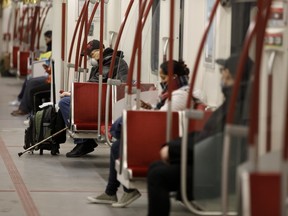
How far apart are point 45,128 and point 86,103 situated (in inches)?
37.8

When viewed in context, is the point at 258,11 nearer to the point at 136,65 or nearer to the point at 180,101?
the point at 180,101

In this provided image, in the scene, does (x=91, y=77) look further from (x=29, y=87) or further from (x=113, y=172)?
(x=29, y=87)

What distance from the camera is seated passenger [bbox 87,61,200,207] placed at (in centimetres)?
690

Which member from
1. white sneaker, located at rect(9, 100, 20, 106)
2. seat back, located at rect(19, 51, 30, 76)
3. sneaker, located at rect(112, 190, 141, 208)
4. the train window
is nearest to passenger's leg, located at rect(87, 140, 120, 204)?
Answer: sneaker, located at rect(112, 190, 141, 208)

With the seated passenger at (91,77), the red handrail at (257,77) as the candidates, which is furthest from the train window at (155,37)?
the red handrail at (257,77)

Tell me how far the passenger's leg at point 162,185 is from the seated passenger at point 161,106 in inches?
36.3

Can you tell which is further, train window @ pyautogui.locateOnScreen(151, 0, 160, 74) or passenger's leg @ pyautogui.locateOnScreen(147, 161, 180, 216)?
train window @ pyautogui.locateOnScreen(151, 0, 160, 74)

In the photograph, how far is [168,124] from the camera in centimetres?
648

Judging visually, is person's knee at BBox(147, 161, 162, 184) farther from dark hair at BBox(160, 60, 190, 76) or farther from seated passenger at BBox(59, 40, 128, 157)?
seated passenger at BBox(59, 40, 128, 157)

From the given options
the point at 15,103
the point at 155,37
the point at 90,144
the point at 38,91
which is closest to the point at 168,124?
the point at 155,37

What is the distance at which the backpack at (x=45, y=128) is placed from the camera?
34.7ft

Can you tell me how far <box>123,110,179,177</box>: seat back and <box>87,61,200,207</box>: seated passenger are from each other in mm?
153

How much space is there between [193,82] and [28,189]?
11.2 ft

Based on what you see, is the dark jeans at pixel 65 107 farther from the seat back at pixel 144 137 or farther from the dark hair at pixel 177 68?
the seat back at pixel 144 137
